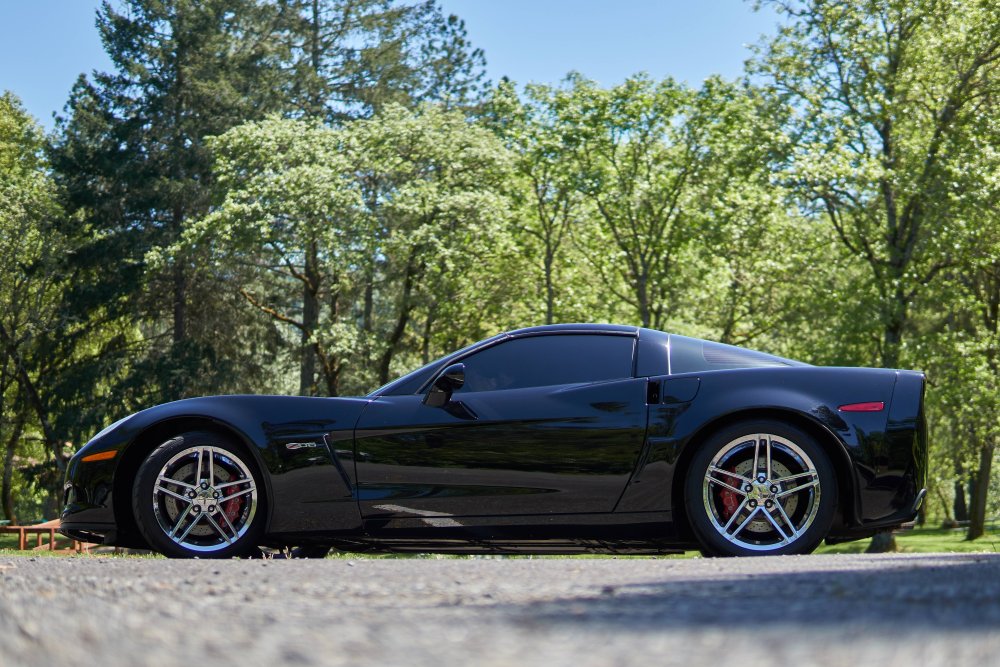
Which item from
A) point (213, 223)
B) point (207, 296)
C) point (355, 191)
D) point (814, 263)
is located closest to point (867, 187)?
point (814, 263)

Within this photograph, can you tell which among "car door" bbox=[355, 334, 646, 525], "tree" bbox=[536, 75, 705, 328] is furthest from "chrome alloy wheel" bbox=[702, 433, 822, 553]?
"tree" bbox=[536, 75, 705, 328]

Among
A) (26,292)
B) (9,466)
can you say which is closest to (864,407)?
(26,292)

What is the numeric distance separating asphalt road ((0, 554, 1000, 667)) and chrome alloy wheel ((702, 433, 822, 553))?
134cm

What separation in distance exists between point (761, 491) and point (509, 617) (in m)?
3.36

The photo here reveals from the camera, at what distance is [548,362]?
6.49m

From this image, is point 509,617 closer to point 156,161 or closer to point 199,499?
point 199,499

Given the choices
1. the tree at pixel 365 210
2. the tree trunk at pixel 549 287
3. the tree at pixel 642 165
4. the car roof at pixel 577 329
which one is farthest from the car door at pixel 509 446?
the tree at pixel 642 165

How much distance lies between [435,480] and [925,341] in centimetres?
2191

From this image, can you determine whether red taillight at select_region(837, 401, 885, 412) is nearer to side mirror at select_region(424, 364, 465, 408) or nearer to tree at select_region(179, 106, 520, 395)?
side mirror at select_region(424, 364, 465, 408)

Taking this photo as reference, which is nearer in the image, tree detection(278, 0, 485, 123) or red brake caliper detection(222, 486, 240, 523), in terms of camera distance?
red brake caliper detection(222, 486, 240, 523)

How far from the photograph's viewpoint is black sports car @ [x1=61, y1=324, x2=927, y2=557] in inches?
238

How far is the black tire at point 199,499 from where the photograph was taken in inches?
248

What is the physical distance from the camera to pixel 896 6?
1033 inches

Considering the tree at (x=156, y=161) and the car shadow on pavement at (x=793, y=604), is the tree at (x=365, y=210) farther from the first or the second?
the car shadow on pavement at (x=793, y=604)
